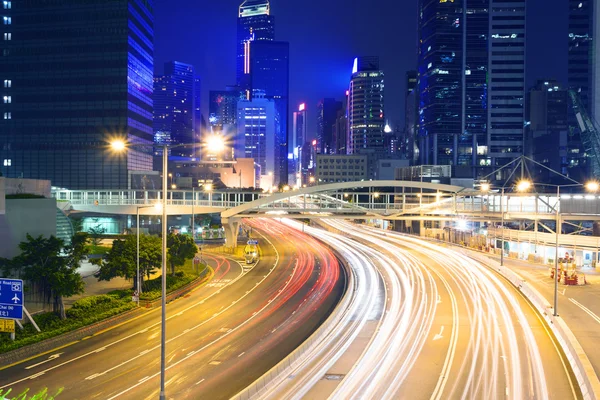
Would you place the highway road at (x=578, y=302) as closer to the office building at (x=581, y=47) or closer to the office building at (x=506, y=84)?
the office building at (x=506, y=84)

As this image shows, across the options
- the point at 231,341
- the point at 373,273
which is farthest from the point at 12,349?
the point at 373,273

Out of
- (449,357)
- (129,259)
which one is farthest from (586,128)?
(129,259)

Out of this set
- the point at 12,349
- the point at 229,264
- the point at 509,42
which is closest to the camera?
the point at 12,349

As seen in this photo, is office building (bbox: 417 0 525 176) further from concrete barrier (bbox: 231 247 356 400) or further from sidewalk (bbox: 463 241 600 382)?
concrete barrier (bbox: 231 247 356 400)

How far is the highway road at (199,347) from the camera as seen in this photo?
2383 centimetres

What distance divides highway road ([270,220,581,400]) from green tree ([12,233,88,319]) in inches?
712

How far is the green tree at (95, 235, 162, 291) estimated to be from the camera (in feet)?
137

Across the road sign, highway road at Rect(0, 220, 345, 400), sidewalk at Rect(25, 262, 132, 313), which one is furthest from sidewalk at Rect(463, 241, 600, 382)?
sidewalk at Rect(25, 262, 132, 313)

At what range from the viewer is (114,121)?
377ft

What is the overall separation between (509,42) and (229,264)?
499 ft

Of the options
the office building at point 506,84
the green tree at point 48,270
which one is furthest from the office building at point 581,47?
the green tree at point 48,270

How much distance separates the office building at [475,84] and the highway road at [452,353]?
143055 millimetres

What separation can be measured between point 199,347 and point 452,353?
1433 centimetres

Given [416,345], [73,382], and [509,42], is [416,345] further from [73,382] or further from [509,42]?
[509,42]
